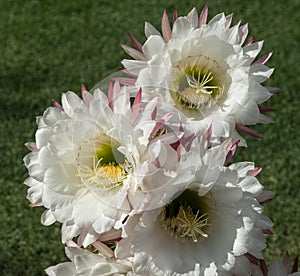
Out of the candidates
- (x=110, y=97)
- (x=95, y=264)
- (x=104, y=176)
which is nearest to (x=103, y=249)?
(x=95, y=264)

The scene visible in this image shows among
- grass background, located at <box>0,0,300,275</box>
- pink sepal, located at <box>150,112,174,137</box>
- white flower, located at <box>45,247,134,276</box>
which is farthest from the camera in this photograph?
grass background, located at <box>0,0,300,275</box>

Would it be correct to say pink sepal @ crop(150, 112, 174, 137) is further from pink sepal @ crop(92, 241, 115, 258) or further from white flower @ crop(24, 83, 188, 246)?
pink sepal @ crop(92, 241, 115, 258)

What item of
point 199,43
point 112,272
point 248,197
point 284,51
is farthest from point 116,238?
point 284,51

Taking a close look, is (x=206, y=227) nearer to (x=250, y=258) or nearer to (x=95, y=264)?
(x=250, y=258)

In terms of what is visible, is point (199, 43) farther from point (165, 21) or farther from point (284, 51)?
point (284, 51)

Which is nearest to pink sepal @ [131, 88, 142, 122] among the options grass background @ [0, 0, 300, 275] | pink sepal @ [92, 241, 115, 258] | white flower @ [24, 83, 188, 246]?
white flower @ [24, 83, 188, 246]

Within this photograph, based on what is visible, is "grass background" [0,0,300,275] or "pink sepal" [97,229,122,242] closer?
"pink sepal" [97,229,122,242]

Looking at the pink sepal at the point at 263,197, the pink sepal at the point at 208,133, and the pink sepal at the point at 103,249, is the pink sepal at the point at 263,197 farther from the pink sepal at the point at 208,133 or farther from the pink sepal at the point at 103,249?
the pink sepal at the point at 103,249
